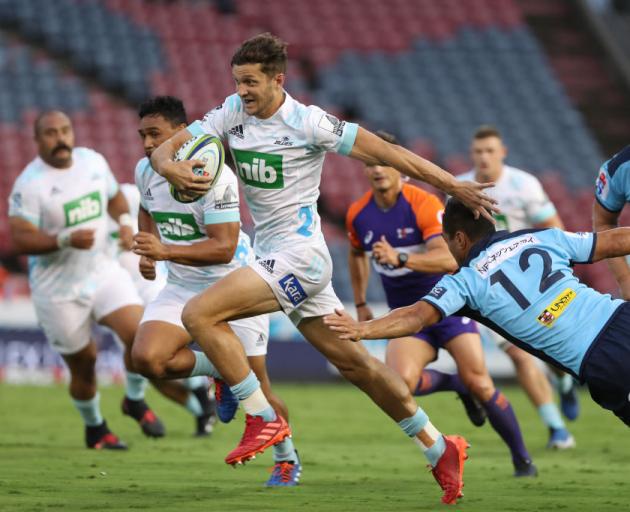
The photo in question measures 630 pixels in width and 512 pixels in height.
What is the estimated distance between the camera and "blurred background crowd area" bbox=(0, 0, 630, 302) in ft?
71.1

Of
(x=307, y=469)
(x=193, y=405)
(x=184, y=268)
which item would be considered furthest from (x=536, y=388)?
(x=184, y=268)

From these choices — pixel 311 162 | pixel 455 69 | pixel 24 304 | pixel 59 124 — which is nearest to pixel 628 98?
pixel 455 69

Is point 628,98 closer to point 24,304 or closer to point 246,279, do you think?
point 24,304

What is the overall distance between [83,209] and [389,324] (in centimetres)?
481

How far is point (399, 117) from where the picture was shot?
24.0 metres

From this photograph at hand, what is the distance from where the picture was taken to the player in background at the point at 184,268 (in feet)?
23.8

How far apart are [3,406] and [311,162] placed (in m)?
7.76

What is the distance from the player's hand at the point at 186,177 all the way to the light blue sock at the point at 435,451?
79.7 inches

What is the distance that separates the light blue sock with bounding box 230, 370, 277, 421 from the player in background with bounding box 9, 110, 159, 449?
9.37 feet

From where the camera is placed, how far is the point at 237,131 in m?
6.98

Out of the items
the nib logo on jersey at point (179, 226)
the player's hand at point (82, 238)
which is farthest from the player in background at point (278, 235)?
the player's hand at point (82, 238)

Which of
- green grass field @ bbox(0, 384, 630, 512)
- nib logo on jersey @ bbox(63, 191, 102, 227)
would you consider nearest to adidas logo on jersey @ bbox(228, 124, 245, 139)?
green grass field @ bbox(0, 384, 630, 512)

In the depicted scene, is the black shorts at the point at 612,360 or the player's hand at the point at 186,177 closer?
the black shorts at the point at 612,360

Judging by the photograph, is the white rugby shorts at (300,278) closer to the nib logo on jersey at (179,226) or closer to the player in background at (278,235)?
the player in background at (278,235)
